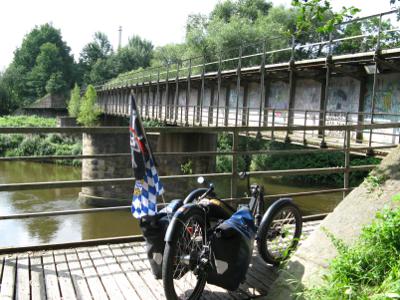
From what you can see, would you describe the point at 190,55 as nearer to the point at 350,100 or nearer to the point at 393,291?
the point at 350,100

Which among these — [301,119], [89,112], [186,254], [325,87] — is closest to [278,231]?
[186,254]

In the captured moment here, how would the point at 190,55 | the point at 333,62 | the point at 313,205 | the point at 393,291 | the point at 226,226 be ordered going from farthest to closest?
the point at 190,55 < the point at 313,205 < the point at 333,62 < the point at 226,226 < the point at 393,291

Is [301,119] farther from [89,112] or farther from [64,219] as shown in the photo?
[89,112]

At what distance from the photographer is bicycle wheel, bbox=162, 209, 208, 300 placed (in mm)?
3350

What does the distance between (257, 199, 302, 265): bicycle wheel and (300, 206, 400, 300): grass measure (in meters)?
0.99

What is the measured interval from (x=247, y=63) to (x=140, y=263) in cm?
3699

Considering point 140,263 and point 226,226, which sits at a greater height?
point 226,226

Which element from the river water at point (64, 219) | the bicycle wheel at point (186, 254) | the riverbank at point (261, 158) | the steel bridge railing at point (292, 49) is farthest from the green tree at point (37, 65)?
the bicycle wheel at point (186, 254)

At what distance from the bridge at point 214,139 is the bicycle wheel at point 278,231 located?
0.68 feet

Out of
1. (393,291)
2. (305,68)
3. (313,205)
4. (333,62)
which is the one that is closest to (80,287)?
(393,291)

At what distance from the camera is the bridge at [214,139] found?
13.6 ft

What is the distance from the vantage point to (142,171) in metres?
3.62

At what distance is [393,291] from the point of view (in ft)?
8.80

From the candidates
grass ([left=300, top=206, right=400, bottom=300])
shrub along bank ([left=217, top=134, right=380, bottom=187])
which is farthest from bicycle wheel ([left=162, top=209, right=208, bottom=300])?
shrub along bank ([left=217, top=134, right=380, bottom=187])
